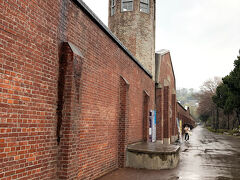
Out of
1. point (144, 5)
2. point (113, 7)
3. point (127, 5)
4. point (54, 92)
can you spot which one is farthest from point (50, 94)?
point (113, 7)

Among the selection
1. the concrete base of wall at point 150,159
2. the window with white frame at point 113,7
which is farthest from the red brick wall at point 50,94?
the window with white frame at point 113,7

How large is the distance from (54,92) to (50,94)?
164 millimetres

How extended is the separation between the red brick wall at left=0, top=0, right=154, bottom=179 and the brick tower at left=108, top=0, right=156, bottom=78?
935 centimetres

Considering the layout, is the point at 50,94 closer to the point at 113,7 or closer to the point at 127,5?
the point at 127,5

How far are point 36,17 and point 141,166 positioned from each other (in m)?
6.88

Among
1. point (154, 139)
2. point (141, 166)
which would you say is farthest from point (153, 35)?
point (141, 166)

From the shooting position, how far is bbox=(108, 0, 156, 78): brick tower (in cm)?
1739

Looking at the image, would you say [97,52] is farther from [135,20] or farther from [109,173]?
[135,20]

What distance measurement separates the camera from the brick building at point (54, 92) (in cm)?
398

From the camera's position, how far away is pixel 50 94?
5105 mm

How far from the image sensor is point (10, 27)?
3967mm

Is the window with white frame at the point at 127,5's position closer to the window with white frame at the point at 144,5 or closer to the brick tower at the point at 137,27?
the brick tower at the point at 137,27

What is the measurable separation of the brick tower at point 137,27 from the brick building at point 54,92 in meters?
8.91

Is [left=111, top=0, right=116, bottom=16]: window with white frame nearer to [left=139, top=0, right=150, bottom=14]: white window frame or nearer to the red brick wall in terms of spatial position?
[left=139, top=0, right=150, bottom=14]: white window frame
